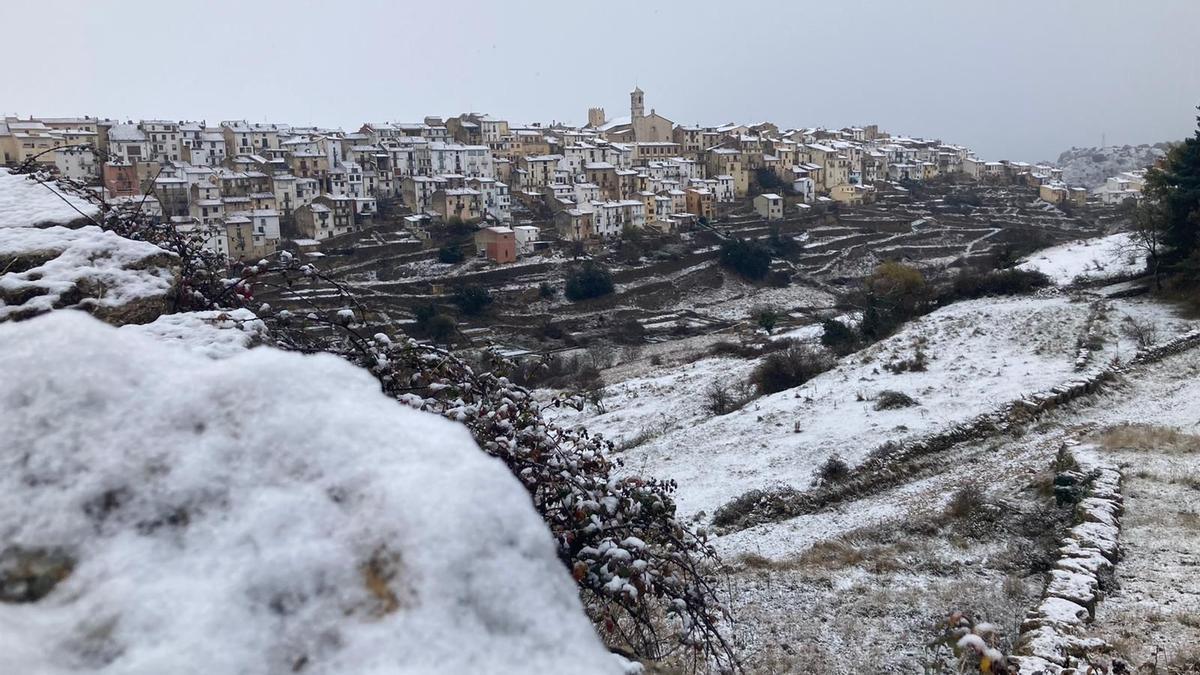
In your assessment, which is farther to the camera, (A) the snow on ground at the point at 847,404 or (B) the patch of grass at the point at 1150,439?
(A) the snow on ground at the point at 847,404

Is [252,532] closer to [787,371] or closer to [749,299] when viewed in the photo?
[787,371]

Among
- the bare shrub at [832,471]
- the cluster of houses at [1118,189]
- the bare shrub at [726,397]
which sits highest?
the cluster of houses at [1118,189]

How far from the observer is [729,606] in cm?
792

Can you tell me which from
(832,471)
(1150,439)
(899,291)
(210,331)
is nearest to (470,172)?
(899,291)

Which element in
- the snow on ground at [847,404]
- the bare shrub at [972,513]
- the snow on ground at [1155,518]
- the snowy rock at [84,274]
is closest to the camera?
the snowy rock at [84,274]

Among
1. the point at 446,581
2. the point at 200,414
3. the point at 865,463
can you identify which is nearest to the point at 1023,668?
the point at 446,581

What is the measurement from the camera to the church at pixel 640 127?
269ft

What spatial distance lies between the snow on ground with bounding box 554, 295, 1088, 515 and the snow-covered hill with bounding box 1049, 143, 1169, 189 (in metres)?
112

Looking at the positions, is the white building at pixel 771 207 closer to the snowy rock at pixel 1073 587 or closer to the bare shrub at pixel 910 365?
the bare shrub at pixel 910 365

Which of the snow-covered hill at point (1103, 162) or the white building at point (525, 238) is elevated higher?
the snow-covered hill at point (1103, 162)

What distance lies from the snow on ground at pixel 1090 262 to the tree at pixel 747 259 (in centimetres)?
1704

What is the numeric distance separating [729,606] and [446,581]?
635cm

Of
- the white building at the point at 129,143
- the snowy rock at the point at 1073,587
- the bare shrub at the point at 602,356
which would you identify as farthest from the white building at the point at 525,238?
the snowy rock at the point at 1073,587

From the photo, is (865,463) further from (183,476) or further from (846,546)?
(183,476)
